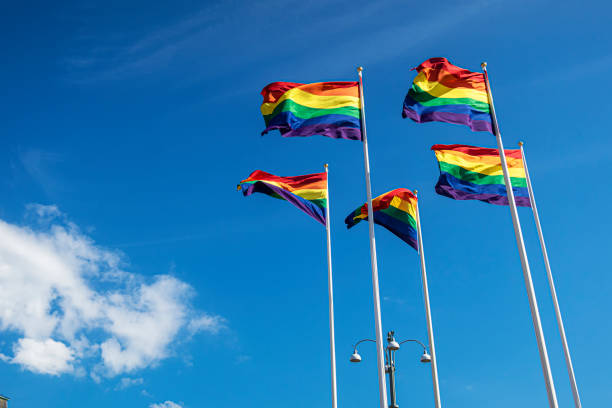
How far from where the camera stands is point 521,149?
1931 cm

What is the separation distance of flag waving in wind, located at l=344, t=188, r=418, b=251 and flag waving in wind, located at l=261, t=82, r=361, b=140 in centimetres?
468

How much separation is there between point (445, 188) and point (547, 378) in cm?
694

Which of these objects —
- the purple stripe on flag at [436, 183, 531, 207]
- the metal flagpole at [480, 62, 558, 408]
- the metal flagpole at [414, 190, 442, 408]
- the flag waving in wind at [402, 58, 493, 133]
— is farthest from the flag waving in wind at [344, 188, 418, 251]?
the metal flagpole at [480, 62, 558, 408]

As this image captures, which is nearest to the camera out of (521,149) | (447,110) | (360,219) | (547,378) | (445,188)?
(547,378)

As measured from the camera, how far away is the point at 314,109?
17.0 m

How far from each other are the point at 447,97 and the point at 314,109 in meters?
3.99

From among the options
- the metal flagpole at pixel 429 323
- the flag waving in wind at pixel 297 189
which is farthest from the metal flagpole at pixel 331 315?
the metal flagpole at pixel 429 323

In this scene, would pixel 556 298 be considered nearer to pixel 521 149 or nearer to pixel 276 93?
pixel 521 149

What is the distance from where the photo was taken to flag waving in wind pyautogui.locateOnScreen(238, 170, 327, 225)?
62.4ft

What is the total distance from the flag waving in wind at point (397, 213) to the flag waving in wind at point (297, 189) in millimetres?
1767

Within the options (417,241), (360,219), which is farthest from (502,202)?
(360,219)

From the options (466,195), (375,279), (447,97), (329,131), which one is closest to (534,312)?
(375,279)

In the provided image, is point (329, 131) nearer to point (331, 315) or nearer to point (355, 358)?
point (331, 315)

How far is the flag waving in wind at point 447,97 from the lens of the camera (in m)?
15.9
